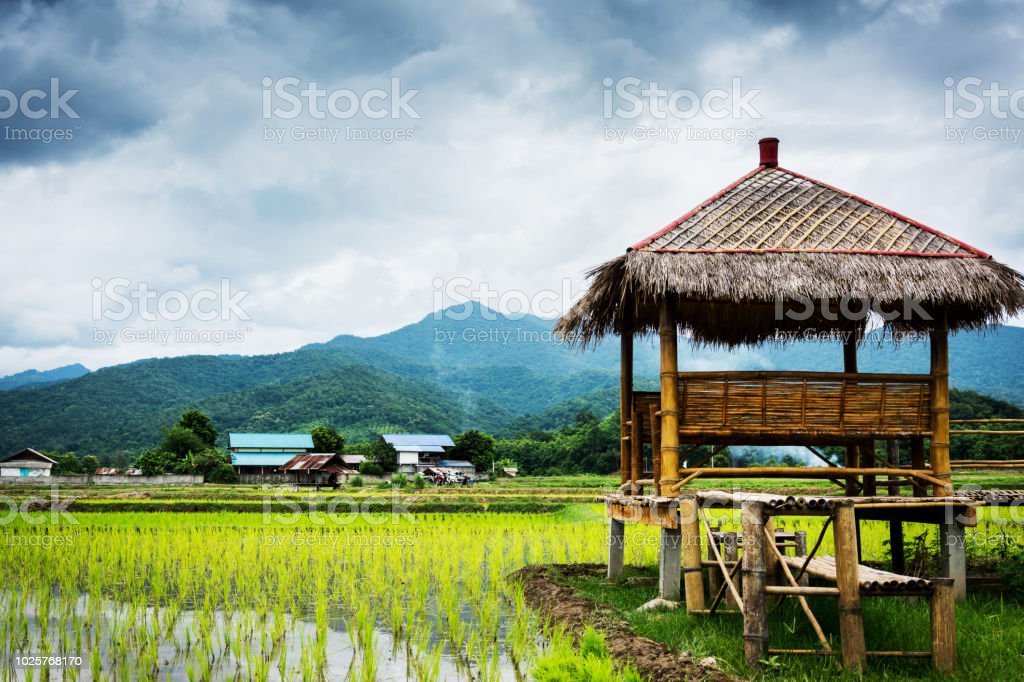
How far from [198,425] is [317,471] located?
21.3ft

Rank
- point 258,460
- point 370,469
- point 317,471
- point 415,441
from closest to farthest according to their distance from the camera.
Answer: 1. point 317,471
2. point 370,469
3. point 258,460
4. point 415,441

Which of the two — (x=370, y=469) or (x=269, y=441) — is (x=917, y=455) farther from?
(x=269, y=441)

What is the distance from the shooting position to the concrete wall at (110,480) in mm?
32763

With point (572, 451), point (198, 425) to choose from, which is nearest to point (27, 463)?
point (198, 425)

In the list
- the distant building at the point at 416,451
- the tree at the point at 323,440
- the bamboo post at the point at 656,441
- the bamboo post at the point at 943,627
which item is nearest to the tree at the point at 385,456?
the distant building at the point at 416,451

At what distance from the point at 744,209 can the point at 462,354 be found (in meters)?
155

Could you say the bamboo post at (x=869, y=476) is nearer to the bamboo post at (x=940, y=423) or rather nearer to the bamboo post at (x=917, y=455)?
the bamboo post at (x=917, y=455)

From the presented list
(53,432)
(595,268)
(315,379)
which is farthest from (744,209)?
(315,379)

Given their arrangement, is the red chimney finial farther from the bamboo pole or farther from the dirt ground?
the dirt ground

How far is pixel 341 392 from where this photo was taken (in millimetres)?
78125

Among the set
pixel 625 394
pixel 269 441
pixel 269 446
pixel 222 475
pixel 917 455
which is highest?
pixel 625 394

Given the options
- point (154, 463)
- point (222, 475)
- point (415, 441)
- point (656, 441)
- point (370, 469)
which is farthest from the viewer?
point (415, 441)

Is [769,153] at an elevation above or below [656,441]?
above

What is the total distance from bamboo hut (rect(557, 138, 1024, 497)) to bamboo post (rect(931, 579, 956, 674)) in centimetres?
190
